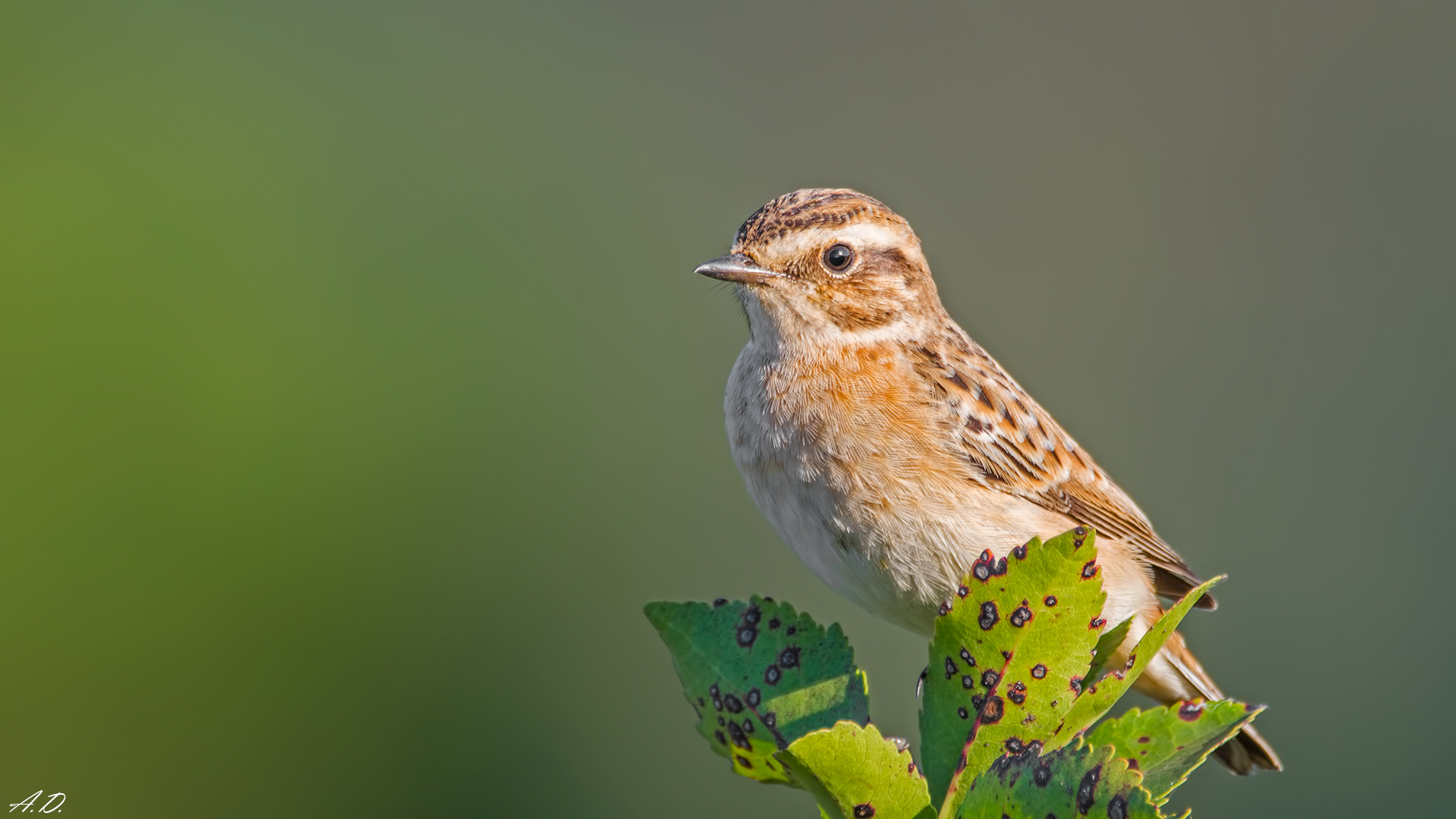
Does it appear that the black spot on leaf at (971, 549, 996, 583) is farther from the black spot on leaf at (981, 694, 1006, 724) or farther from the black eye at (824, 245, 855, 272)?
the black eye at (824, 245, 855, 272)

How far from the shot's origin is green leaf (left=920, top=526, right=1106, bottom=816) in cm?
174

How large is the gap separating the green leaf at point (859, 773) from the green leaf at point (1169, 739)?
0.27 m

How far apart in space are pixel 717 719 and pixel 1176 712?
734 millimetres

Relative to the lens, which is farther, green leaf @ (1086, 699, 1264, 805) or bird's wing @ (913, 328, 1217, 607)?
bird's wing @ (913, 328, 1217, 607)

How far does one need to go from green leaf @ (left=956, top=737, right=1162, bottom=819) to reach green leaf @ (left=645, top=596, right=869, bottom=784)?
352 mm

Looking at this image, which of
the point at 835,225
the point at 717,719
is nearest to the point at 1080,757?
the point at 717,719

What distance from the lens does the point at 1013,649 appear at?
1756 mm

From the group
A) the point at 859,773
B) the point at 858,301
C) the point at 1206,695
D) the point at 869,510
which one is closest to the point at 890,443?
the point at 869,510

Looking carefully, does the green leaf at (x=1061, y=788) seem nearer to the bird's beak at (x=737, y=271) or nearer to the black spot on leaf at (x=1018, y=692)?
the black spot on leaf at (x=1018, y=692)

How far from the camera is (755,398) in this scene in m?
3.61

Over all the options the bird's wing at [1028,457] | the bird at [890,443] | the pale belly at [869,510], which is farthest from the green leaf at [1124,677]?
the bird's wing at [1028,457]

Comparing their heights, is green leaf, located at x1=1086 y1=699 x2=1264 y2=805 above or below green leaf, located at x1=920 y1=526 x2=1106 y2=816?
below

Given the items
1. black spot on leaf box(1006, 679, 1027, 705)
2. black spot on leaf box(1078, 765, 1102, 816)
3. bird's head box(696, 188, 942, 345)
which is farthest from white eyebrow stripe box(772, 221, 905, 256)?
black spot on leaf box(1078, 765, 1102, 816)

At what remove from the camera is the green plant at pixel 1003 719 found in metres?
1.56
